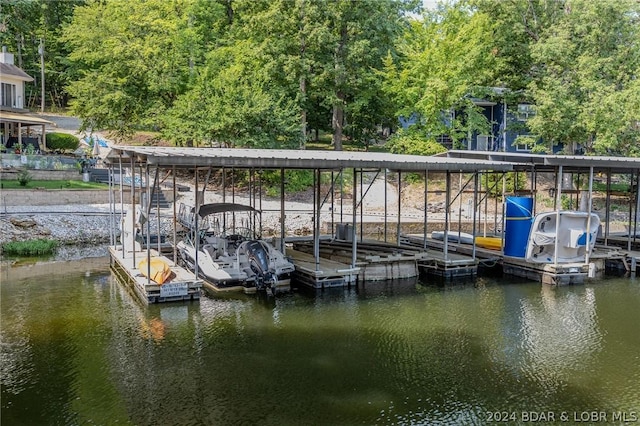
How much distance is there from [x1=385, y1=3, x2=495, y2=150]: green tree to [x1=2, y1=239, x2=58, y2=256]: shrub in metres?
19.6

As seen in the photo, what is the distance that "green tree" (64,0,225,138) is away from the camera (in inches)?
1225

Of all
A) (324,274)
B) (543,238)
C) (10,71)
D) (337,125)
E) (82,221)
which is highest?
(10,71)

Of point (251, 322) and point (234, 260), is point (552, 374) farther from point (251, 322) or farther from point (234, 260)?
point (234, 260)

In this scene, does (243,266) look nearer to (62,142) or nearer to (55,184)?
(55,184)

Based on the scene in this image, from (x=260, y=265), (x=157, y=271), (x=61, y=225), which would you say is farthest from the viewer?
(x=61, y=225)

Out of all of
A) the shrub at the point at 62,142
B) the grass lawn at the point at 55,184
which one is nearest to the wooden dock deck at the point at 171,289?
the grass lawn at the point at 55,184

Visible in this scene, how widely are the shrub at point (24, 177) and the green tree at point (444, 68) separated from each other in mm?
19120

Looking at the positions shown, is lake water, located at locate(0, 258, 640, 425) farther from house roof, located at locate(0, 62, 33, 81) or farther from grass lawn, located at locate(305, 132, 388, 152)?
house roof, located at locate(0, 62, 33, 81)

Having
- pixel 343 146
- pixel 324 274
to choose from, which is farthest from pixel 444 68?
pixel 324 274

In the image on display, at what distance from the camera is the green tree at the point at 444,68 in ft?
101

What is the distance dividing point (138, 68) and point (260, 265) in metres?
20.4

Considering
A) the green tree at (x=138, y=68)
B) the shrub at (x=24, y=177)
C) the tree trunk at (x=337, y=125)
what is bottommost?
the shrub at (x=24, y=177)

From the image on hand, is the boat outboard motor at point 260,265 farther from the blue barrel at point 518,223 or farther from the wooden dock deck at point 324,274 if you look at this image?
the blue barrel at point 518,223

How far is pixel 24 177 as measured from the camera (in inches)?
1026
